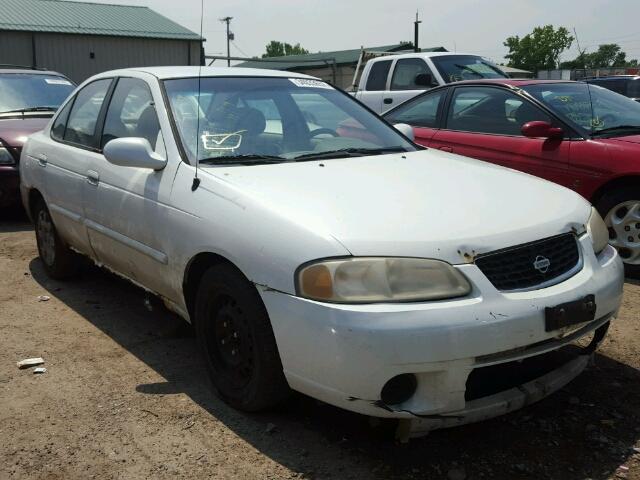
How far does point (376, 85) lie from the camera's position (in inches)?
432

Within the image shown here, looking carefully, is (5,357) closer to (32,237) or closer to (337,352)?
(337,352)

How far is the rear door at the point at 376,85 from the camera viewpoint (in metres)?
10.8

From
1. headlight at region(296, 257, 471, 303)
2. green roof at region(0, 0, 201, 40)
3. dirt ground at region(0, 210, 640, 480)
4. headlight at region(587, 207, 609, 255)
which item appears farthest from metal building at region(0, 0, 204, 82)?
headlight at region(296, 257, 471, 303)

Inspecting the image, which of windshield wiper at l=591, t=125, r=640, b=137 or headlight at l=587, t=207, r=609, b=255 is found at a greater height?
windshield wiper at l=591, t=125, r=640, b=137

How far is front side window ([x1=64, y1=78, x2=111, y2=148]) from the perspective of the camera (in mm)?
4289

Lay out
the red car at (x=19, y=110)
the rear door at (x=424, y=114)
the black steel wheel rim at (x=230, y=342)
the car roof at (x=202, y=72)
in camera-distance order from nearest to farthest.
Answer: the black steel wheel rim at (x=230, y=342), the car roof at (x=202, y=72), the rear door at (x=424, y=114), the red car at (x=19, y=110)

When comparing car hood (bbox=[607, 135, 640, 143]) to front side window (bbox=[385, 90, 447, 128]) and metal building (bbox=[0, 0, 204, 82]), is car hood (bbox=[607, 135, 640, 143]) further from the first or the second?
metal building (bbox=[0, 0, 204, 82])

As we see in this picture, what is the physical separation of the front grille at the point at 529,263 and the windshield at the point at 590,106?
2.73 metres

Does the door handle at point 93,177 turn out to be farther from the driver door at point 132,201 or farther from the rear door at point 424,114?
the rear door at point 424,114

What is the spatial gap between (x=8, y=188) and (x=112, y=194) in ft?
11.9

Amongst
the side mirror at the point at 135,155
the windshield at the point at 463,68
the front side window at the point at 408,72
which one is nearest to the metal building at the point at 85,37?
the front side window at the point at 408,72

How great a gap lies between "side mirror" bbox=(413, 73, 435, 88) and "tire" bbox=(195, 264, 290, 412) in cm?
782

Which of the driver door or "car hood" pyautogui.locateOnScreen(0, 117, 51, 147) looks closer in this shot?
the driver door

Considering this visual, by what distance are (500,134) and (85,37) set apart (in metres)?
27.1
